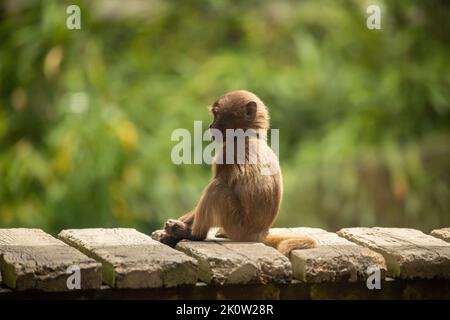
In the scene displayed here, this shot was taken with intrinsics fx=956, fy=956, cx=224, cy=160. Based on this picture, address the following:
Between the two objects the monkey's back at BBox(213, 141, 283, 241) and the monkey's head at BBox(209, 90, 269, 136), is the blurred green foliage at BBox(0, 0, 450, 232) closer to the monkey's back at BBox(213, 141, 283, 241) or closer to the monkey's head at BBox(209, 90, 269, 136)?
the monkey's head at BBox(209, 90, 269, 136)

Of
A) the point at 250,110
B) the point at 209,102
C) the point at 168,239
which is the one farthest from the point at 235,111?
the point at 209,102

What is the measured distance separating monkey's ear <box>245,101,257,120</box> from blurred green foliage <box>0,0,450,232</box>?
4.10 metres

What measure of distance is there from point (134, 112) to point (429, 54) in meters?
3.43

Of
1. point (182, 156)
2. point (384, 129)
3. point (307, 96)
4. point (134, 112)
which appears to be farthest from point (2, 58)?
point (384, 129)

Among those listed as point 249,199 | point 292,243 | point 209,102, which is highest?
point 209,102

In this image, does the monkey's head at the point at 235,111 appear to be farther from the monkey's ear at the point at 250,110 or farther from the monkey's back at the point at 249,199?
the monkey's back at the point at 249,199

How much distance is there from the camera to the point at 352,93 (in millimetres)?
10320

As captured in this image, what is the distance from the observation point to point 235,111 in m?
4.99

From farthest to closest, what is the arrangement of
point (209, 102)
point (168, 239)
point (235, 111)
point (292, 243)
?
point (209, 102) → point (235, 111) → point (168, 239) → point (292, 243)

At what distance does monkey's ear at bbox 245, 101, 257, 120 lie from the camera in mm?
5012

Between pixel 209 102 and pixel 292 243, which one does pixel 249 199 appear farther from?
pixel 209 102

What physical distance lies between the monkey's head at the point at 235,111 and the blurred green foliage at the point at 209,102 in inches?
160

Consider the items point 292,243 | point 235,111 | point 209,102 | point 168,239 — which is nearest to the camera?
point 292,243

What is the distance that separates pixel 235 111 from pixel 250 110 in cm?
9
